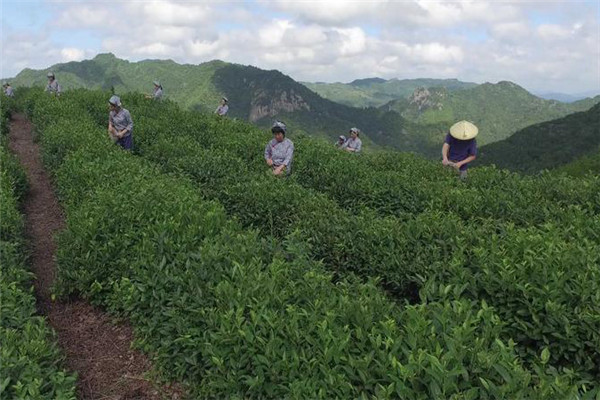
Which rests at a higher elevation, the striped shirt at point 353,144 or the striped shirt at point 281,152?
the striped shirt at point 281,152

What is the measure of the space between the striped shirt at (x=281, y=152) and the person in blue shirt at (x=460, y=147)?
12.5 ft

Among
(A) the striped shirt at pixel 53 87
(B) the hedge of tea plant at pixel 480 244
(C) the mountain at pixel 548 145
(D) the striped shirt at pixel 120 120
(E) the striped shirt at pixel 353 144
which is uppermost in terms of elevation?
(A) the striped shirt at pixel 53 87

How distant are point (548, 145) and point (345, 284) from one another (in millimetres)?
124474

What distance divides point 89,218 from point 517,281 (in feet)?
18.6

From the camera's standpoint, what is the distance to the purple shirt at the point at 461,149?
11155mm

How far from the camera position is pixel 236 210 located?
8.84 metres

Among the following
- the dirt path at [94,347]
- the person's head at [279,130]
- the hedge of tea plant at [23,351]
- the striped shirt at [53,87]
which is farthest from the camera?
the striped shirt at [53,87]

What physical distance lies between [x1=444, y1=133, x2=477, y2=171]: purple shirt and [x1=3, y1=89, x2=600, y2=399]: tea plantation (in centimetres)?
147

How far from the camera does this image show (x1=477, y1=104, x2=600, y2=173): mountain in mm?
100875

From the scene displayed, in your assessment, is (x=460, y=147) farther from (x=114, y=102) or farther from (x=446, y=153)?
(x=114, y=102)

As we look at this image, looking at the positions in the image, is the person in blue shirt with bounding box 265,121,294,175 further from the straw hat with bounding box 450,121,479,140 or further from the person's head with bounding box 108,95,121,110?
the person's head with bounding box 108,95,121,110

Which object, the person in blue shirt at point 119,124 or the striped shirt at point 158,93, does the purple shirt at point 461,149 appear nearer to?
the person in blue shirt at point 119,124

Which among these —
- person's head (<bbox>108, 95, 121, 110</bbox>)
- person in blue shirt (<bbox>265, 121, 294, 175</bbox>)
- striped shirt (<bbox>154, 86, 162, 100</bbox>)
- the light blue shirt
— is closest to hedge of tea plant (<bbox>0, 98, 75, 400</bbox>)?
person in blue shirt (<bbox>265, 121, 294, 175</bbox>)

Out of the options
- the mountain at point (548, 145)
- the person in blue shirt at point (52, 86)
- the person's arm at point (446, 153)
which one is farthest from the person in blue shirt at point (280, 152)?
the mountain at point (548, 145)
